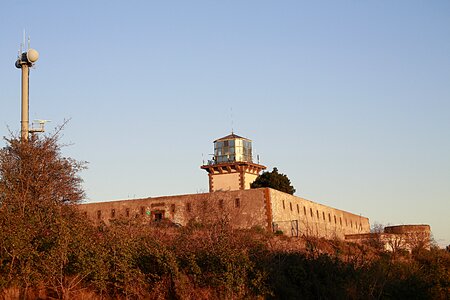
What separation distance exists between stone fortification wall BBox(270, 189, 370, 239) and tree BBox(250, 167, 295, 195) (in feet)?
10.4

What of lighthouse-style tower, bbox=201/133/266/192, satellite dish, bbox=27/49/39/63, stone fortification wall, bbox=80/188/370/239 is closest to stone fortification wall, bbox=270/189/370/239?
stone fortification wall, bbox=80/188/370/239

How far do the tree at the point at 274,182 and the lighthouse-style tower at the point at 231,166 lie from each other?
1277 mm

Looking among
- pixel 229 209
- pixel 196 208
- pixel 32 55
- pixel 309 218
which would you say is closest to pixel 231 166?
pixel 309 218

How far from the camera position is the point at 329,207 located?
55.8 meters

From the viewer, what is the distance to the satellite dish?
45562 mm

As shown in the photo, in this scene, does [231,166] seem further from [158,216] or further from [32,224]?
[32,224]

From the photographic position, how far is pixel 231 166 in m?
56.7

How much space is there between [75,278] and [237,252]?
5.33m

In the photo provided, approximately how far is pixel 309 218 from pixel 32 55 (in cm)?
2351

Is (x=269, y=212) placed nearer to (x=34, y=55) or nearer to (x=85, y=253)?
(x=34, y=55)

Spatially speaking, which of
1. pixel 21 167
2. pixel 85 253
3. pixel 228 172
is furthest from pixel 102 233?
pixel 228 172

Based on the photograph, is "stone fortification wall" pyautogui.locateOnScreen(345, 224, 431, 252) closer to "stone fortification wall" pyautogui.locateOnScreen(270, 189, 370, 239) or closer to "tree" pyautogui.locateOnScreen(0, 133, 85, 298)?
"stone fortification wall" pyautogui.locateOnScreen(270, 189, 370, 239)

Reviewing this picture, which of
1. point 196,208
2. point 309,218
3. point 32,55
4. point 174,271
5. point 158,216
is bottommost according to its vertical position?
point 174,271

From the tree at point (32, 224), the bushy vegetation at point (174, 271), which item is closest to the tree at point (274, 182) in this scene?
the tree at point (32, 224)
